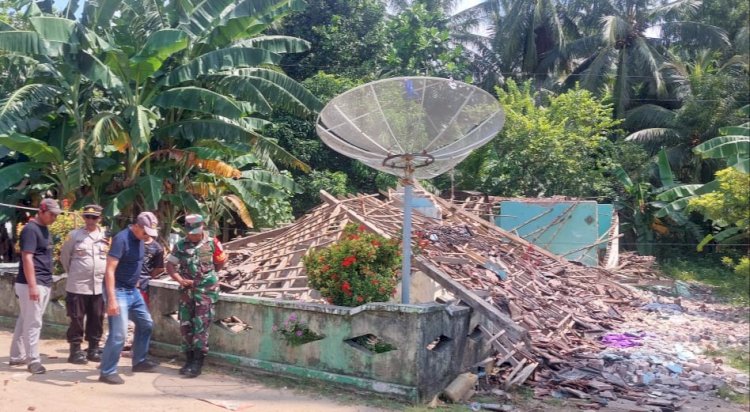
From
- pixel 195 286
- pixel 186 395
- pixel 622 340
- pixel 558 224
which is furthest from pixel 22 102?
pixel 558 224

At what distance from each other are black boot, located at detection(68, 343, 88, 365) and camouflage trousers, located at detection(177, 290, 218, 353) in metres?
1.21

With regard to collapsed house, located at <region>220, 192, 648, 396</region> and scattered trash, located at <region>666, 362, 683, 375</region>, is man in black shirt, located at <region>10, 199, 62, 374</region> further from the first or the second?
scattered trash, located at <region>666, 362, 683, 375</region>

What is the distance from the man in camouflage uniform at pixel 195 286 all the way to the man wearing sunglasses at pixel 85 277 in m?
0.80

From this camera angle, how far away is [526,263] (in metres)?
11.9

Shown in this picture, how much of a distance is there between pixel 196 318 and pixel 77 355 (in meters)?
1.46

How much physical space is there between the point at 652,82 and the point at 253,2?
1795cm

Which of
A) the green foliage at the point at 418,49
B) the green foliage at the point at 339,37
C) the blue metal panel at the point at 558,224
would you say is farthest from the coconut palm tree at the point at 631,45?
the blue metal panel at the point at 558,224

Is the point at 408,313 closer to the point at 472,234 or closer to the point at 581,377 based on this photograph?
the point at 581,377

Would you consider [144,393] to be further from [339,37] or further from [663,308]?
[339,37]

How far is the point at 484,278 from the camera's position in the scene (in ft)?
32.3

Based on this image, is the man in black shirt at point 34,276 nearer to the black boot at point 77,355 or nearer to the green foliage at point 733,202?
the black boot at point 77,355

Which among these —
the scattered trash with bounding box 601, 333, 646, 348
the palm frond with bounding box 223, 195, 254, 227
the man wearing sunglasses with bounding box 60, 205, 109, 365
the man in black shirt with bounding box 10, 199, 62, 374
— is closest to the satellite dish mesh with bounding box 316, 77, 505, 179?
the man wearing sunglasses with bounding box 60, 205, 109, 365

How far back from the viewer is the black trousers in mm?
6664

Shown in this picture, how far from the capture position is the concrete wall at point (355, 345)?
18.8ft
